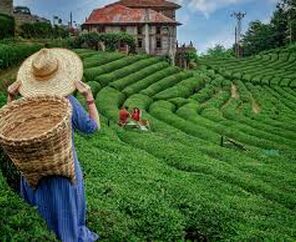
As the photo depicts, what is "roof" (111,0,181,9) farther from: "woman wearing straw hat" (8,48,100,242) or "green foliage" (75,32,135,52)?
"woman wearing straw hat" (8,48,100,242)

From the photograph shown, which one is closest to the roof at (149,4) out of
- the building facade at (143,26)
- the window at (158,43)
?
the building facade at (143,26)

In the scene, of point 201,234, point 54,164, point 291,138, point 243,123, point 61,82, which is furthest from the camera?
point 243,123

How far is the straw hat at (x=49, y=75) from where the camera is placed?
7.22m

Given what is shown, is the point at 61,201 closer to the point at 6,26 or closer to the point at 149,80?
the point at 6,26

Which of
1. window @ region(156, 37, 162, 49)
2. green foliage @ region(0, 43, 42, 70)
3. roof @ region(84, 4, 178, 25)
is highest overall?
roof @ region(84, 4, 178, 25)

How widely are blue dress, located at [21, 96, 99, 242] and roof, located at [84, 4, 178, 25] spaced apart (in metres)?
65.0

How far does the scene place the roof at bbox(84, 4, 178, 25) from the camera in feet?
235

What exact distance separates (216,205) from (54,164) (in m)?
7.07

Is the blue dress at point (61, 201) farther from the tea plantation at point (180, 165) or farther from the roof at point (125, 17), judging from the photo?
the roof at point (125, 17)

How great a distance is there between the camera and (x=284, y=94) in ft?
181

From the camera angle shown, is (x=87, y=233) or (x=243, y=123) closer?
(x=87, y=233)

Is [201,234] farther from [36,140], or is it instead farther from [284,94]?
[284,94]

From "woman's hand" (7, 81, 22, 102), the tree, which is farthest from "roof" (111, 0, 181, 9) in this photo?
"woman's hand" (7, 81, 22, 102)

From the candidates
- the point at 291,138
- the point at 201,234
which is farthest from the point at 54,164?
the point at 291,138
